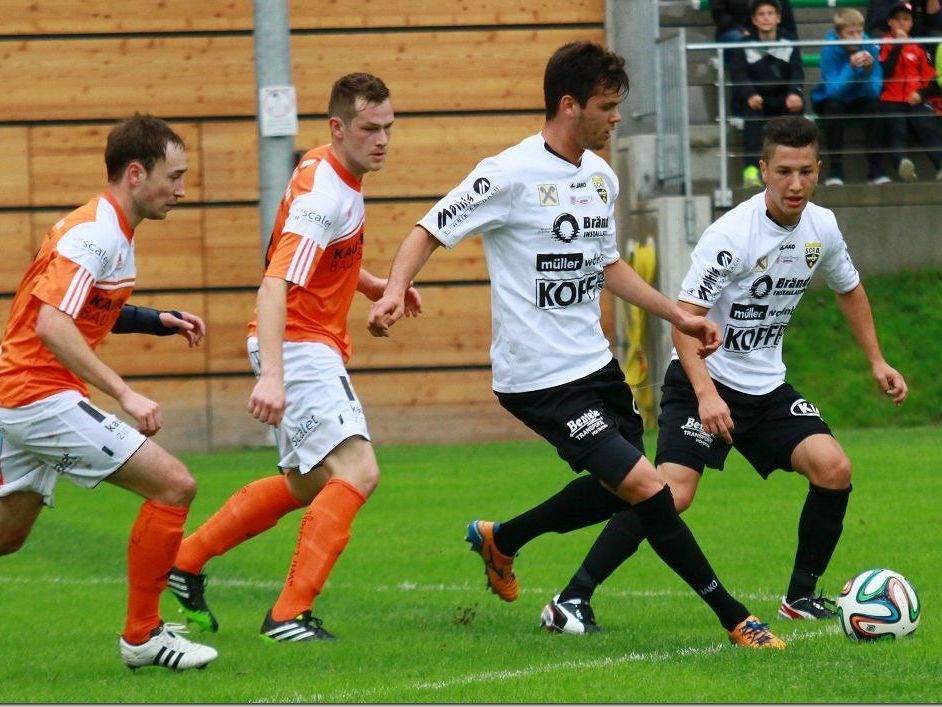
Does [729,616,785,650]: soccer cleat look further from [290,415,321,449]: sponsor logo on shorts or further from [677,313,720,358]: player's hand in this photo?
[290,415,321,449]: sponsor logo on shorts

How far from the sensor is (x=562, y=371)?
6.02 metres

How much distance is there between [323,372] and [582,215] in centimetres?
117

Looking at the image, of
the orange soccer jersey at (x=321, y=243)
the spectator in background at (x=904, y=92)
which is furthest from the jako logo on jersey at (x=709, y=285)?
the spectator in background at (x=904, y=92)

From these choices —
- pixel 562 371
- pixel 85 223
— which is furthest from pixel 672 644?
pixel 85 223

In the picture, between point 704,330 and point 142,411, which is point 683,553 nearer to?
point 704,330

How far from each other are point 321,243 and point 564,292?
921mm

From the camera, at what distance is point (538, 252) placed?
236 inches

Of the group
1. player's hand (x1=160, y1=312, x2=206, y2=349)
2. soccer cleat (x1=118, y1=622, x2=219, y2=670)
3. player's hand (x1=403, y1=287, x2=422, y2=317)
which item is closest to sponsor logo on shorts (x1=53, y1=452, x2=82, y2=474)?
soccer cleat (x1=118, y1=622, x2=219, y2=670)

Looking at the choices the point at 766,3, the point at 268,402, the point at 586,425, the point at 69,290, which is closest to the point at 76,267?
the point at 69,290

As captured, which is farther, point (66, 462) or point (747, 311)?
point (747, 311)

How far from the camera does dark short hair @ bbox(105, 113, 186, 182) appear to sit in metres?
5.62

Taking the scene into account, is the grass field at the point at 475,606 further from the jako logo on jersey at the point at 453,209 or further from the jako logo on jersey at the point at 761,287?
the jako logo on jersey at the point at 453,209

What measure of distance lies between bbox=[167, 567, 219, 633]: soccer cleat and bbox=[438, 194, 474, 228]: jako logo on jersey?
6.15 feet

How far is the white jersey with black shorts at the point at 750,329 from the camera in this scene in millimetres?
6434
